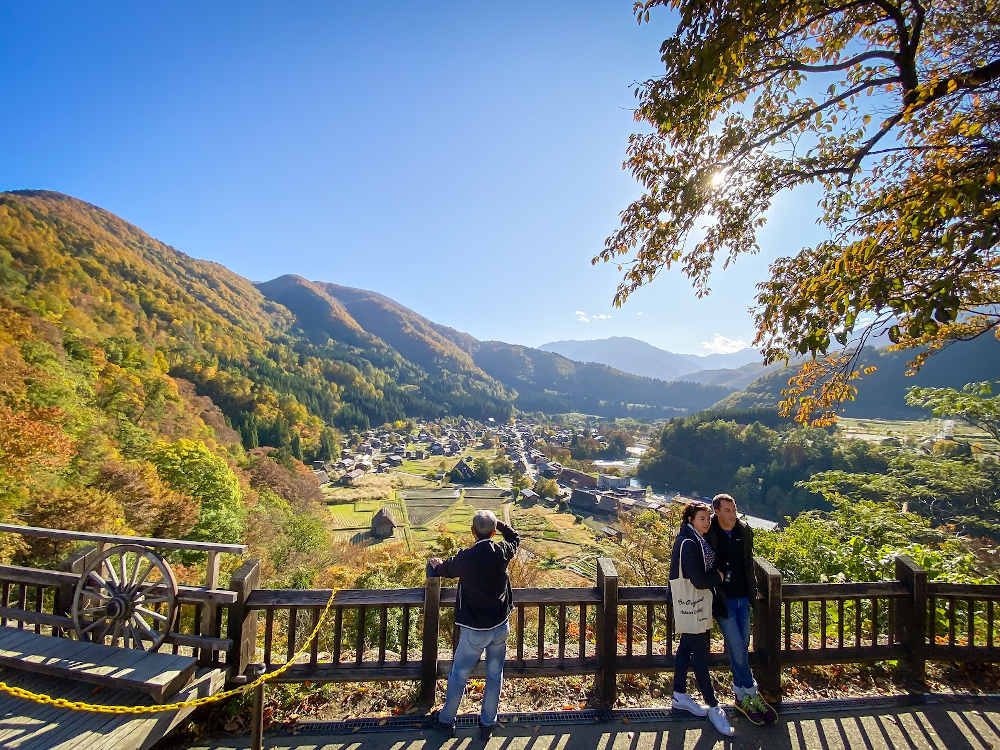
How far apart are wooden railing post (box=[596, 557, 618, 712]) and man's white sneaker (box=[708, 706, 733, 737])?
0.80 m

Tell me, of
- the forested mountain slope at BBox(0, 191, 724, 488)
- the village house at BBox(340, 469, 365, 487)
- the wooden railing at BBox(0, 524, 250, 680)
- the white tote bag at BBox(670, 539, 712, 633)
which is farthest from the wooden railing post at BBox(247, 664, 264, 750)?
the village house at BBox(340, 469, 365, 487)

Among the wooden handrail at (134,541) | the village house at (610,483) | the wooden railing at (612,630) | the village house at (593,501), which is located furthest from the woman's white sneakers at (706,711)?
the village house at (610,483)

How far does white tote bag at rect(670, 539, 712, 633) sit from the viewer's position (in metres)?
3.30

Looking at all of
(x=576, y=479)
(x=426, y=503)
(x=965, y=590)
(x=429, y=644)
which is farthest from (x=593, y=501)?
(x=429, y=644)

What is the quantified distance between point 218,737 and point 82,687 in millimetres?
1058

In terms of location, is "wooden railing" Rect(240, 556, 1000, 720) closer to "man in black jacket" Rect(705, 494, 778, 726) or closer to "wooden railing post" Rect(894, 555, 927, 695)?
"wooden railing post" Rect(894, 555, 927, 695)

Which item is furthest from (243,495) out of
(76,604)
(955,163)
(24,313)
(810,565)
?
(955,163)

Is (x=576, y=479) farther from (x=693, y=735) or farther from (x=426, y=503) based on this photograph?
(x=693, y=735)

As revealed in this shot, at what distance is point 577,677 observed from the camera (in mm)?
4023

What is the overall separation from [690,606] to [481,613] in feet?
5.95

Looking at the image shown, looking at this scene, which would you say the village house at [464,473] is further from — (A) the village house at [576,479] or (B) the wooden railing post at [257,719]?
(B) the wooden railing post at [257,719]

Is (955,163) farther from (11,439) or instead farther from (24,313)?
(24,313)

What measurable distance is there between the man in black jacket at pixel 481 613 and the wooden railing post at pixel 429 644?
9.9 inches

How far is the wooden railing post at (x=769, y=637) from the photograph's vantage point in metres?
3.65
